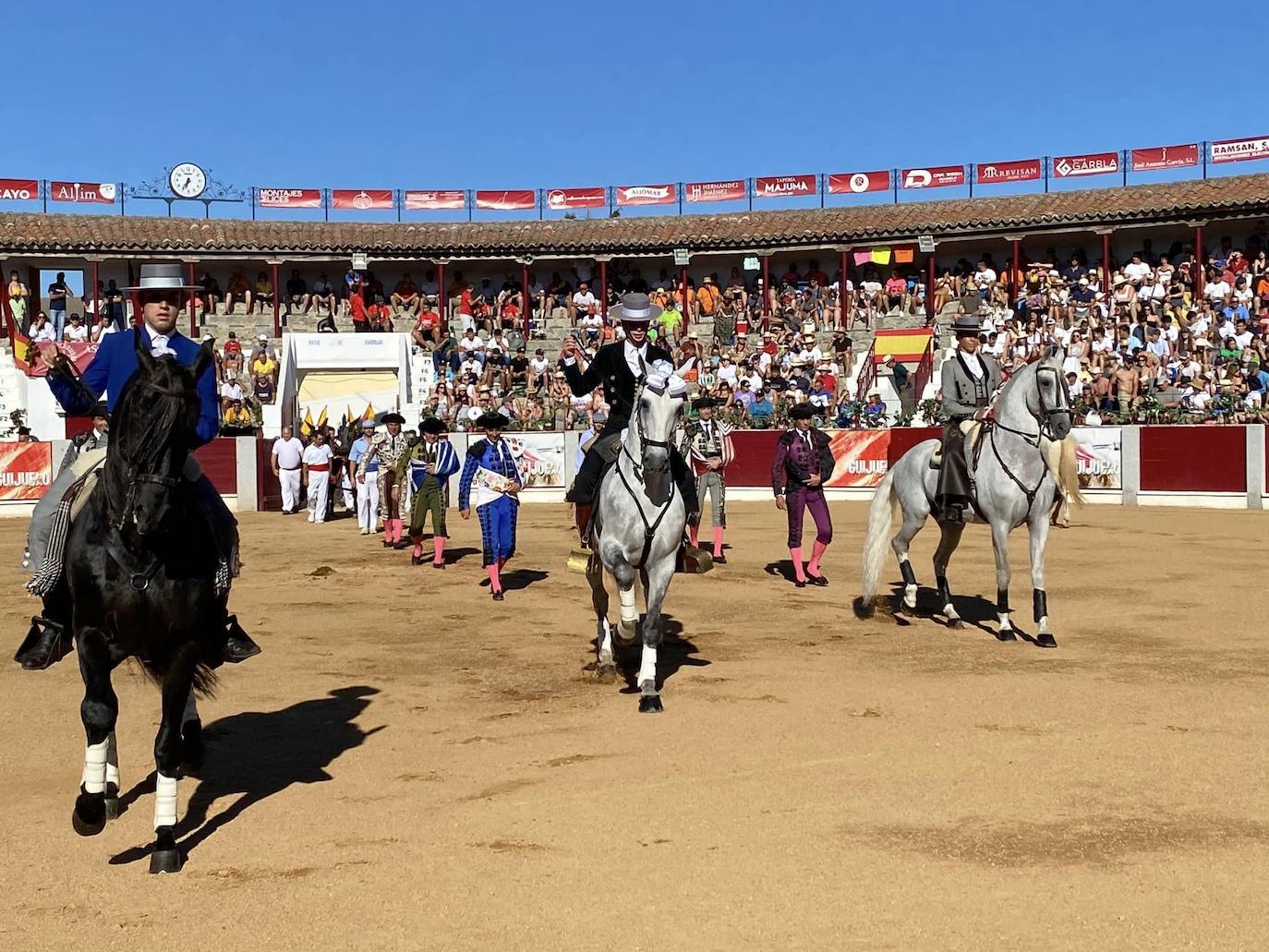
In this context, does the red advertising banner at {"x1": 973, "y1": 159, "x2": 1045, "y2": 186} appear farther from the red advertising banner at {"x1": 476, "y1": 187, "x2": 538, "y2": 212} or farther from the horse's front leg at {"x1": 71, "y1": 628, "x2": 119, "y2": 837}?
the horse's front leg at {"x1": 71, "y1": 628, "x2": 119, "y2": 837}

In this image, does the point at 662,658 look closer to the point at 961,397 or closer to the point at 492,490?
the point at 961,397

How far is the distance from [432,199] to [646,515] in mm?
32924

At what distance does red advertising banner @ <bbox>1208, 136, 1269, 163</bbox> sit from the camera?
3291 cm

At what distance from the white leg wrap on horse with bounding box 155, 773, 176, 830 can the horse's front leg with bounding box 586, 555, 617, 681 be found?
3.78 metres

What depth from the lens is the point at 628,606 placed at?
8.26 metres

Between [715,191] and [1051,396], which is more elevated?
[715,191]

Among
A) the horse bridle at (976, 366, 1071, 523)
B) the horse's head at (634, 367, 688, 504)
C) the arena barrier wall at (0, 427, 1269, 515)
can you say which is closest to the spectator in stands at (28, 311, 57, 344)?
the arena barrier wall at (0, 427, 1269, 515)

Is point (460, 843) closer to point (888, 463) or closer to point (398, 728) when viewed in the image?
point (398, 728)

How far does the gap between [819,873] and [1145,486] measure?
20139 millimetres

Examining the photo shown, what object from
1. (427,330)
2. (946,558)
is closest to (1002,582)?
(946,558)

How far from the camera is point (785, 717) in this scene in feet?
24.2

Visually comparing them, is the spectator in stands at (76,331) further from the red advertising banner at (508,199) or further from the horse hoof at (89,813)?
the horse hoof at (89,813)

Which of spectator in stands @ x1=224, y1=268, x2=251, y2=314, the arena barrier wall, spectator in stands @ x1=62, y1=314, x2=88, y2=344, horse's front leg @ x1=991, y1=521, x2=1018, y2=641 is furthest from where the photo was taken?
spectator in stands @ x1=224, y1=268, x2=251, y2=314

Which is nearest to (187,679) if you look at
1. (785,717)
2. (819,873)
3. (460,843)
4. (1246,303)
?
(460,843)
